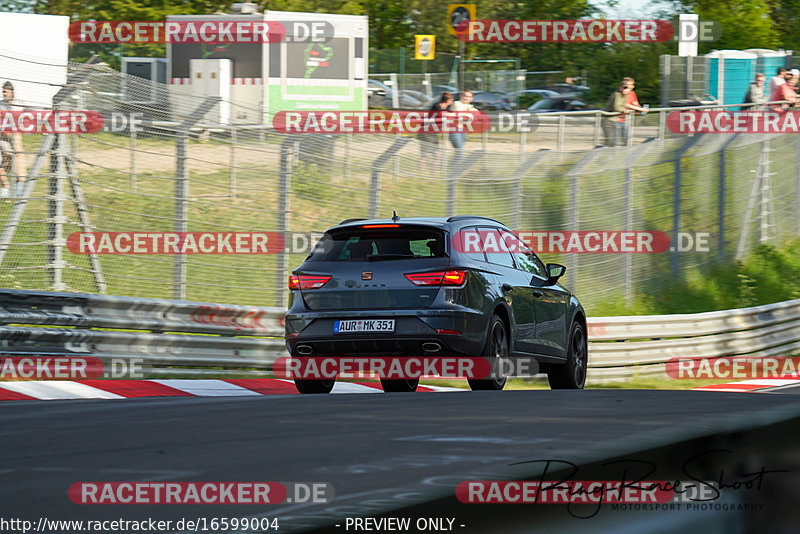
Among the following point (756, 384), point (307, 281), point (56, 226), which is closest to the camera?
point (307, 281)

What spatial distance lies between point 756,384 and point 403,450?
424 inches

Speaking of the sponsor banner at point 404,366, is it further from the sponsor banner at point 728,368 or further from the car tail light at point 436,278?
the sponsor banner at point 728,368

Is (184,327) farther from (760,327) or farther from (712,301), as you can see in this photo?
(712,301)

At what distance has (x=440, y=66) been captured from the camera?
51906 mm

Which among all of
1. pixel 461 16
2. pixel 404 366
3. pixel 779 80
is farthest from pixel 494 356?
pixel 461 16

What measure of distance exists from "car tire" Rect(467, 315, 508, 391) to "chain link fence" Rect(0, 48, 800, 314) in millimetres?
4198

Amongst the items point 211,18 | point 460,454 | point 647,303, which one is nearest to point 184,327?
point 460,454

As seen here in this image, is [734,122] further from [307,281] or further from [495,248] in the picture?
[307,281]

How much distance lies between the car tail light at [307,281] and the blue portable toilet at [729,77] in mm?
19798

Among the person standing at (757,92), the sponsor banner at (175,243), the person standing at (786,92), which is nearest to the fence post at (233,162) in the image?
the sponsor banner at (175,243)

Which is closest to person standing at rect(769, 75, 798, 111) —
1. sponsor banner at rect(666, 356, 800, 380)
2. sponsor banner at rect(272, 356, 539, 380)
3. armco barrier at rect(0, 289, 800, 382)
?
armco barrier at rect(0, 289, 800, 382)

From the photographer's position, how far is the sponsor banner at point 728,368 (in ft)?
48.9

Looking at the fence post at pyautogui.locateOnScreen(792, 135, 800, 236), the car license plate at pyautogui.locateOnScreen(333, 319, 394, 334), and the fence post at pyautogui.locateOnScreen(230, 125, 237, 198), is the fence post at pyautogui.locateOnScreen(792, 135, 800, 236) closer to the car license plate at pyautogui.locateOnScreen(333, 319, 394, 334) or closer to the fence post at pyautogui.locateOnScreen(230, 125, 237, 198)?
the fence post at pyautogui.locateOnScreen(230, 125, 237, 198)

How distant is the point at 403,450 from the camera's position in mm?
3832
